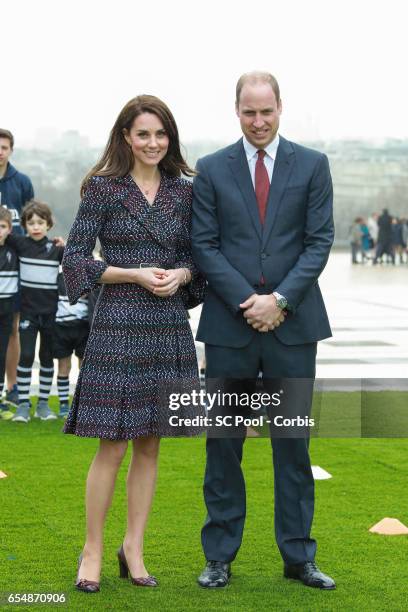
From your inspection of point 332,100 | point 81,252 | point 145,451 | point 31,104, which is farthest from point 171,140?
point 332,100

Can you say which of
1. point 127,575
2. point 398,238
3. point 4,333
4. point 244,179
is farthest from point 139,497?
point 398,238

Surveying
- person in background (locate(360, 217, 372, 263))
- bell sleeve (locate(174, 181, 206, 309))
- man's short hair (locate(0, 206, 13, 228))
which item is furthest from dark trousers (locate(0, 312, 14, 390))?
person in background (locate(360, 217, 372, 263))

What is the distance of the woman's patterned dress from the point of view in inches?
175

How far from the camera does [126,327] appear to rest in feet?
14.7

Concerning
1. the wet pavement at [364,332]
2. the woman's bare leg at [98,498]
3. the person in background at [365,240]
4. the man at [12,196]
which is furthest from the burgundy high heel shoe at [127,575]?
the person in background at [365,240]

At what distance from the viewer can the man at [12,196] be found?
27.3 ft

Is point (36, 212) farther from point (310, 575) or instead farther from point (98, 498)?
point (310, 575)

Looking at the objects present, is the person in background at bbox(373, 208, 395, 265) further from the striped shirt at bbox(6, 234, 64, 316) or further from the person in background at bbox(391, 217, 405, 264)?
the striped shirt at bbox(6, 234, 64, 316)

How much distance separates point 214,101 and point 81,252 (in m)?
51.4

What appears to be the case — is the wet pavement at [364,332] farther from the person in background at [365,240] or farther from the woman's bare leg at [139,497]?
the person in background at [365,240]

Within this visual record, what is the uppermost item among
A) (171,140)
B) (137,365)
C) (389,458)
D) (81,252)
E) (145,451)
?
(171,140)

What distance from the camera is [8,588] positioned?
4527 mm

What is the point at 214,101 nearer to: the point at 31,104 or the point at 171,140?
the point at 31,104

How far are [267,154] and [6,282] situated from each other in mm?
3855
